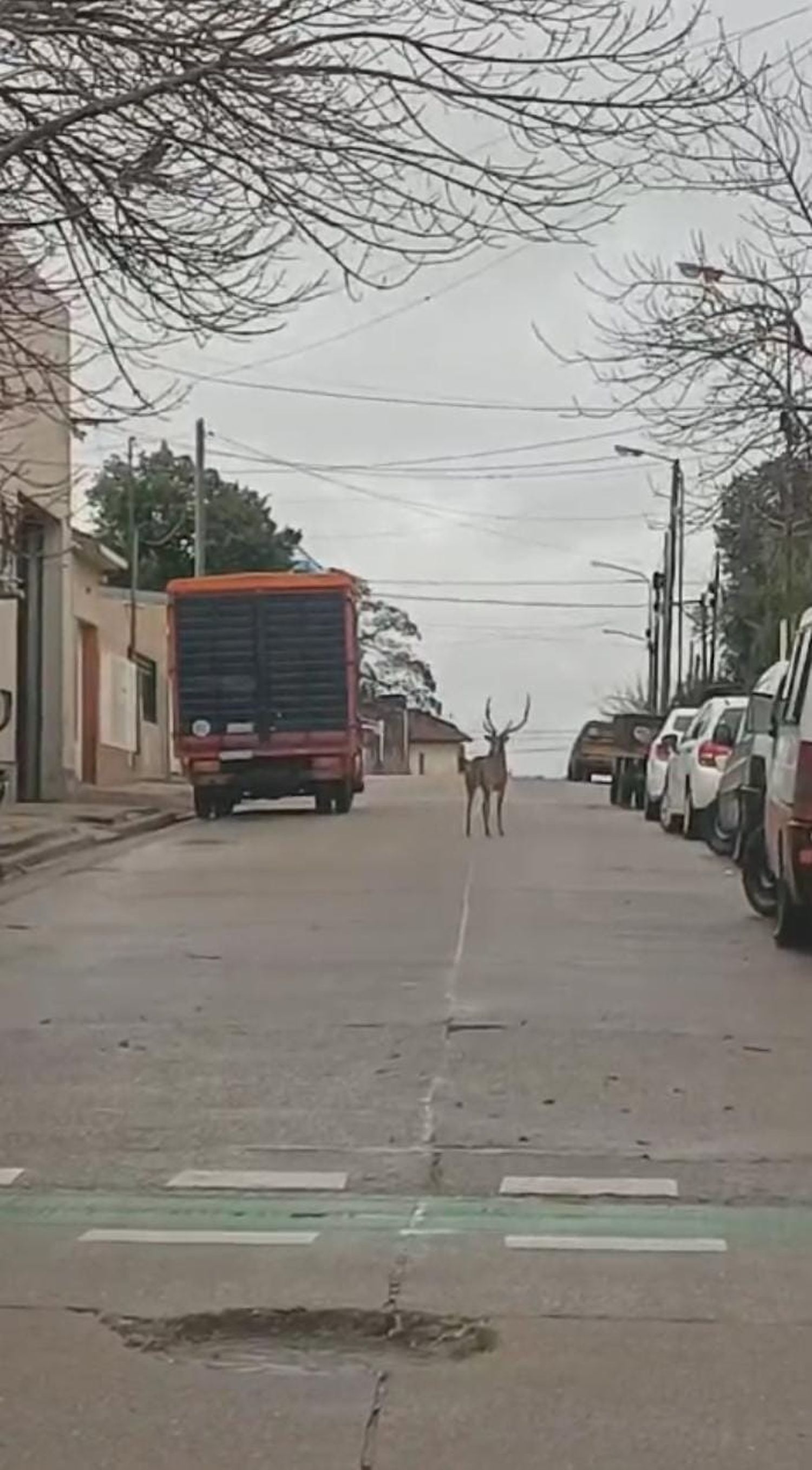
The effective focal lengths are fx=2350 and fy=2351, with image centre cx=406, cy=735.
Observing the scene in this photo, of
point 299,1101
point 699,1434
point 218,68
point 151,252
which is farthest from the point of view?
point 151,252

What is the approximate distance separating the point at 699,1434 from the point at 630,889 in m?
13.6

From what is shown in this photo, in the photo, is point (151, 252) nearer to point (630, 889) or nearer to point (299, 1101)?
point (299, 1101)

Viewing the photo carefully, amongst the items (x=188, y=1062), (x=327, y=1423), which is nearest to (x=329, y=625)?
(x=188, y=1062)

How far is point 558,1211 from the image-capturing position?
7.65m

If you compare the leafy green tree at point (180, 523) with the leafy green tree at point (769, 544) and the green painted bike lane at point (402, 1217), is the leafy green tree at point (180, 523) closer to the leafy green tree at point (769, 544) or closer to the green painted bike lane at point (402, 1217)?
the leafy green tree at point (769, 544)

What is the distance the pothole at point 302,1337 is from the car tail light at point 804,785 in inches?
306

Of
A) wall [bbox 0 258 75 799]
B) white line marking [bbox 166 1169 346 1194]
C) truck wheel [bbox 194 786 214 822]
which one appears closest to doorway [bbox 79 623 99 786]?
wall [bbox 0 258 75 799]

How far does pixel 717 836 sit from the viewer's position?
23359 millimetres

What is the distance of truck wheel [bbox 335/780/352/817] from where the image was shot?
31422 millimetres

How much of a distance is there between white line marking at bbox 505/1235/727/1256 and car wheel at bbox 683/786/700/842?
1845cm

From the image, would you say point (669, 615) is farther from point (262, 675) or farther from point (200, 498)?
point (262, 675)

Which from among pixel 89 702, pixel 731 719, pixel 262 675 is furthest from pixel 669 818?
pixel 89 702

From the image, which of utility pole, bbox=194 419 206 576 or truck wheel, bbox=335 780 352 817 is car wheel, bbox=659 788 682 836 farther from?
utility pole, bbox=194 419 206 576

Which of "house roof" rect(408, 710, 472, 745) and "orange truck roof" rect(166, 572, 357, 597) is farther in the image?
"house roof" rect(408, 710, 472, 745)
